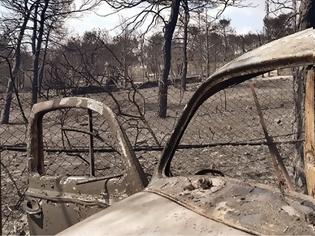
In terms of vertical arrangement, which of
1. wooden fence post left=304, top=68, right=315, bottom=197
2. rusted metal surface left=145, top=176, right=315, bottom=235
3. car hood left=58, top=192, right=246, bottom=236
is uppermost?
wooden fence post left=304, top=68, right=315, bottom=197

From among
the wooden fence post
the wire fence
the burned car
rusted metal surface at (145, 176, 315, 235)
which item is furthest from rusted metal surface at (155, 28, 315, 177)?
the wire fence

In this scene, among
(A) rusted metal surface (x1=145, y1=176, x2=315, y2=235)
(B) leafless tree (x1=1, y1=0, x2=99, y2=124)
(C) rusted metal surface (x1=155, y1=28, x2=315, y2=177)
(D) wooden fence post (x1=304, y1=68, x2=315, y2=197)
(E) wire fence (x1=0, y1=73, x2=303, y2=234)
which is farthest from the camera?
(B) leafless tree (x1=1, y1=0, x2=99, y2=124)

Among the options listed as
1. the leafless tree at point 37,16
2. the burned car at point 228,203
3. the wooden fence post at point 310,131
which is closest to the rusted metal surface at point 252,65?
the burned car at point 228,203

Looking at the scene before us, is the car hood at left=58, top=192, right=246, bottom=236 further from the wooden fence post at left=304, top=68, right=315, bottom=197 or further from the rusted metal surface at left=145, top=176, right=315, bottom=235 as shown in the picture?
the wooden fence post at left=304, top=68, right=315, bottom=197

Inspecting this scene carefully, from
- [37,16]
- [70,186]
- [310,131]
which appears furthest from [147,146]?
[37,16]

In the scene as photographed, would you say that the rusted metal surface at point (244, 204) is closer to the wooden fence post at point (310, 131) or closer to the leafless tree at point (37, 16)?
the wooden fence post at point (310, 131)

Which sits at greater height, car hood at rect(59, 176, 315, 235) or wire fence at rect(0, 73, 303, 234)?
car hood at rect(59, 176, 315, 235)

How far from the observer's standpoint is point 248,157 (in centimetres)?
768

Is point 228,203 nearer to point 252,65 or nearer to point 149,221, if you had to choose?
point 149,221

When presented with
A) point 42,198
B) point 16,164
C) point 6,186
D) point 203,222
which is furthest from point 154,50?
point 203,222

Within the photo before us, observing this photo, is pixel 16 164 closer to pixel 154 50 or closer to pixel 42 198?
pixel 42 198

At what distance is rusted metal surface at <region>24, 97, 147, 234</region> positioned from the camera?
2.83m

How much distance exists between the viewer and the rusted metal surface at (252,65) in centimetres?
181

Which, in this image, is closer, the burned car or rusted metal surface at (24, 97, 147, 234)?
the burned car
